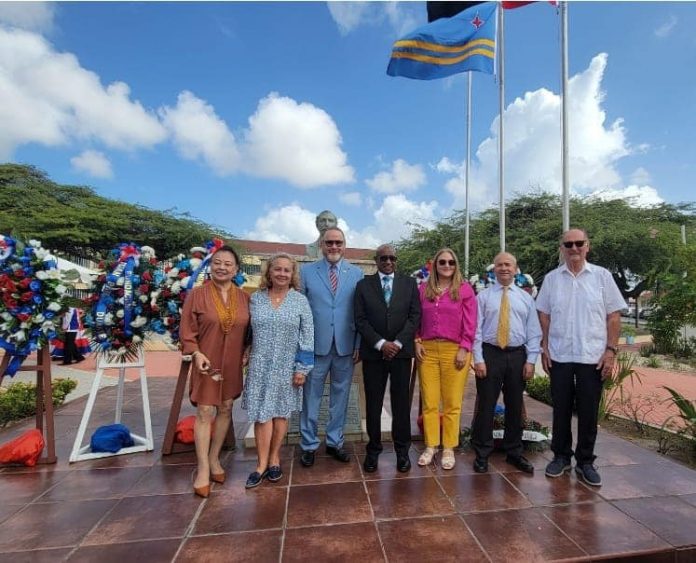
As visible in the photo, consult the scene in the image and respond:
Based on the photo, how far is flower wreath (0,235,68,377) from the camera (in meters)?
3.26

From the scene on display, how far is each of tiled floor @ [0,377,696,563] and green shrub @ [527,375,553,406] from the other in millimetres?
2287

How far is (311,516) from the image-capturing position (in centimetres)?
262

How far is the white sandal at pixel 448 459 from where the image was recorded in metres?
3.28

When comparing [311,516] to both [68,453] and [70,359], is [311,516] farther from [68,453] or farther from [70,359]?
[70,359]

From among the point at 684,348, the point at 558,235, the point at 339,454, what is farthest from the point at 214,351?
the point at 558,235

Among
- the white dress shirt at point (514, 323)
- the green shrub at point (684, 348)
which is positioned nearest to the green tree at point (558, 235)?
the green shrub at point (684, 348)

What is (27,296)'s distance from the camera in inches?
128

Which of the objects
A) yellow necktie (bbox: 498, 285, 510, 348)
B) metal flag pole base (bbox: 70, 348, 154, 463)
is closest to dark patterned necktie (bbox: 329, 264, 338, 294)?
yellow necktie (bbox: 498, 285, 510, 348)

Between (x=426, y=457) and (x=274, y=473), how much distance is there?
3.98 ft

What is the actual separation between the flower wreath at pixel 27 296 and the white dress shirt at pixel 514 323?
11.1ft

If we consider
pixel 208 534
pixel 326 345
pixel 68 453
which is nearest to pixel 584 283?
pixel 326 345

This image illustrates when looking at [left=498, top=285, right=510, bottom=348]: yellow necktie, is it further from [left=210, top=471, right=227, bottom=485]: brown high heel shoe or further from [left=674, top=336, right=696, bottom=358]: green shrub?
[left=674, top=336, right=696, bottom=358]: green shrub

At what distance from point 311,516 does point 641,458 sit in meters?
2.91

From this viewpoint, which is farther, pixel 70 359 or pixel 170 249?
pixel 170 249
